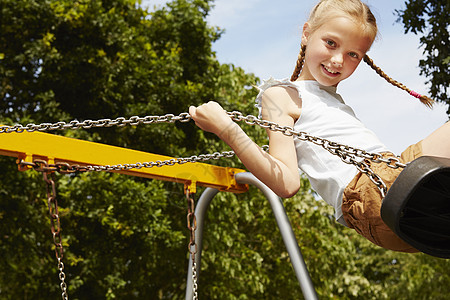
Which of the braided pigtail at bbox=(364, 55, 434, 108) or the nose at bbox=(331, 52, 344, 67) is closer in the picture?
the nose at bbox=(331, 52, 344, 67)

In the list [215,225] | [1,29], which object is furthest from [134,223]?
[1,29]

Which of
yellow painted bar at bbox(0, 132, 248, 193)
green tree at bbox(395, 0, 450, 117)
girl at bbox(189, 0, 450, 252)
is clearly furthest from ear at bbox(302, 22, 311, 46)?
green tree at bbox(395, 0, 450, 117)

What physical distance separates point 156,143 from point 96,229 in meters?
1.68

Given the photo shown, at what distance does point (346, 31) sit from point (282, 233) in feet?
4.55

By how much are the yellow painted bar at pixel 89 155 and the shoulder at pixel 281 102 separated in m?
0.94

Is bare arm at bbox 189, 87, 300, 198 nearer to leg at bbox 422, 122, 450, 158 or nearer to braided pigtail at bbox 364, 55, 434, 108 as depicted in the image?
leg at bbox 422, 122, 450, 158

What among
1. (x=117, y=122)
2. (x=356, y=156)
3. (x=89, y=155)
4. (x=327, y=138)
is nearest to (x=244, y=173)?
(x=89, y=155)

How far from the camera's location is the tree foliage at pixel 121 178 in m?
7.83

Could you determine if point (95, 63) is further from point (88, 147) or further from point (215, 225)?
point (88, 147)

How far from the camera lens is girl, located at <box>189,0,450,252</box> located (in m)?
1.83

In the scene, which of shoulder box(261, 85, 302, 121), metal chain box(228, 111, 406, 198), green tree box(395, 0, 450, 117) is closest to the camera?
metal chain box(228, 111, 406, 198)

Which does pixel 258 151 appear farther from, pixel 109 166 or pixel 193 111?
pixel 109 166

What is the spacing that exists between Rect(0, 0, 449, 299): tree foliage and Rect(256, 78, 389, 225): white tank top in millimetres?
5678

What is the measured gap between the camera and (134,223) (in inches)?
313
